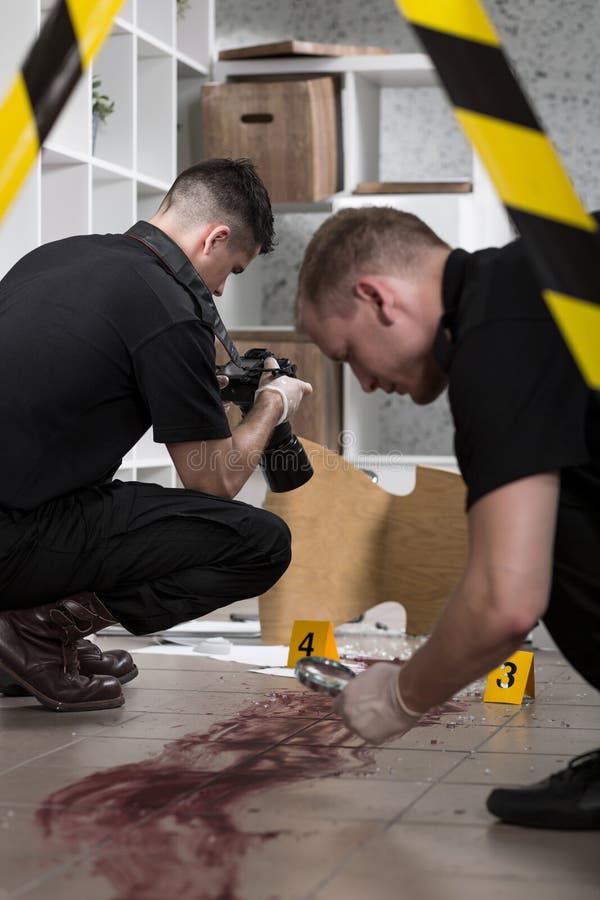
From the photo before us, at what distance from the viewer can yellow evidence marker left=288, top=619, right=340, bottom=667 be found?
8.19 ft

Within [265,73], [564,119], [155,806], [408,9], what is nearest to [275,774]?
[155,806]

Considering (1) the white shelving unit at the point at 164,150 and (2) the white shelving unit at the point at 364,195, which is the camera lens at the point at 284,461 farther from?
(2) the white shelving unit at the point at 364,195

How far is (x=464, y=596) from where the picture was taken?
3.92 feet

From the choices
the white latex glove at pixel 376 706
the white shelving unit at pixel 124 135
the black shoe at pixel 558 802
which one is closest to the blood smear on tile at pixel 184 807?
the white latex glove at pixel 376 706

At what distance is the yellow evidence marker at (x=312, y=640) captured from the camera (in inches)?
98.3

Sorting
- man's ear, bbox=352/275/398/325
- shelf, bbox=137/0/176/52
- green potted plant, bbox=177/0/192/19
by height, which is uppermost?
green potted plant, bbox=177/0/192/19

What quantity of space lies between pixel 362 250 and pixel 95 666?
1.29m

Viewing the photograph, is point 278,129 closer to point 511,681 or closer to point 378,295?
point 511,681

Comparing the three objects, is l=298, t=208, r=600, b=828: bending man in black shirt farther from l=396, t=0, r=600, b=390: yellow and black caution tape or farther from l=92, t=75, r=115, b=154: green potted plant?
l=92, t=75, r=115, b=154: green potted plant

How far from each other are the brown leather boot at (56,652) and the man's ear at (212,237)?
0.64 meters

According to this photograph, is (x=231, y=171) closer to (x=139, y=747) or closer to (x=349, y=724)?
(x=139, y=747)

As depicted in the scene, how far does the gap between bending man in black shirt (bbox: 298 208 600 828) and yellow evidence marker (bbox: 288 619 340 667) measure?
1.07 meters

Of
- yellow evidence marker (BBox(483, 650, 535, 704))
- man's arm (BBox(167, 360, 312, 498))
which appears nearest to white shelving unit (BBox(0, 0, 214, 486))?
man's arm (BBox(167, 360, 312, 498))

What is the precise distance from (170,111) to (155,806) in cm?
289
